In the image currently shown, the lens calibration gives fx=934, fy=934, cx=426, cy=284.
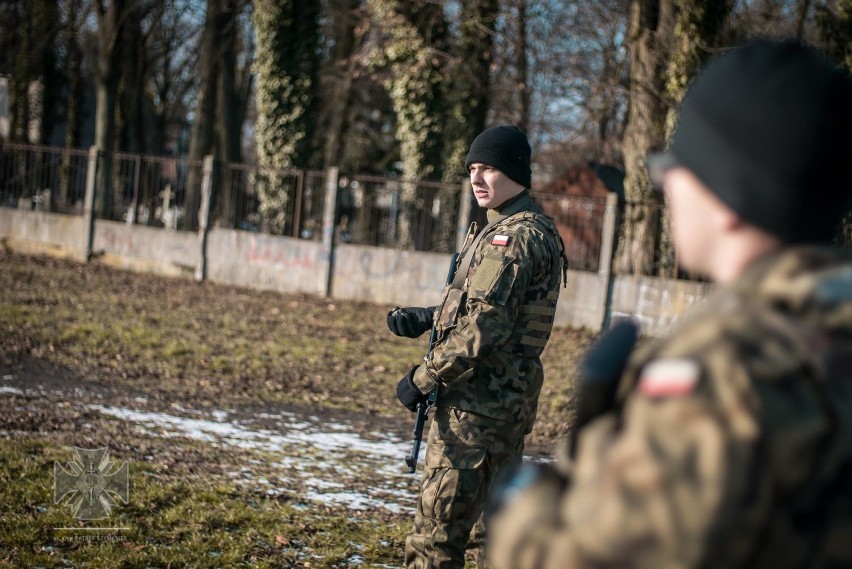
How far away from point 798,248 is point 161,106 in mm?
39469

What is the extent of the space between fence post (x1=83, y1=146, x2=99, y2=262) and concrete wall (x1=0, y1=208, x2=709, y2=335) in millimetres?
99

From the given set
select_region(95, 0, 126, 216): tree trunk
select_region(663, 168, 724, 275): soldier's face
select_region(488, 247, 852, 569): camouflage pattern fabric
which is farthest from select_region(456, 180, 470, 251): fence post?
select_region(488, 247, 852, 569): camouflage pattern fabric

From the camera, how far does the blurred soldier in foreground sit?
125cm

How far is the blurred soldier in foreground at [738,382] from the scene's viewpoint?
1248mm

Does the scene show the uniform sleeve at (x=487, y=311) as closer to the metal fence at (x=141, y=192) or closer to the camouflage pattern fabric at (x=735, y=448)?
the camouflage pattern fabric at (x=735, y=448)

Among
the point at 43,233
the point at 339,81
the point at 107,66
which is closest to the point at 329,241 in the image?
the point at 43,233

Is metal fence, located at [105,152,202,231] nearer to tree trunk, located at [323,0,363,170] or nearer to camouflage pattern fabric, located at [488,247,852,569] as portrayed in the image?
tree trunk, located at [323,0,363,170]

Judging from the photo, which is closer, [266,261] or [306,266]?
[306,266]

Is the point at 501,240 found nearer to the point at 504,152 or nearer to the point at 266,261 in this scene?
the point at 504,152

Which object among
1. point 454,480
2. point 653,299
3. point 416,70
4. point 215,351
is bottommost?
point 215,351

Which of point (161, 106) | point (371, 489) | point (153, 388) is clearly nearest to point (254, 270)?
point (153, 388)

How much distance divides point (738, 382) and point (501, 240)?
268cm

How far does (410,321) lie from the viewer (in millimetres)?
4184

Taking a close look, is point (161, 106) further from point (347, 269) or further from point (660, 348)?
point (660, 348)
